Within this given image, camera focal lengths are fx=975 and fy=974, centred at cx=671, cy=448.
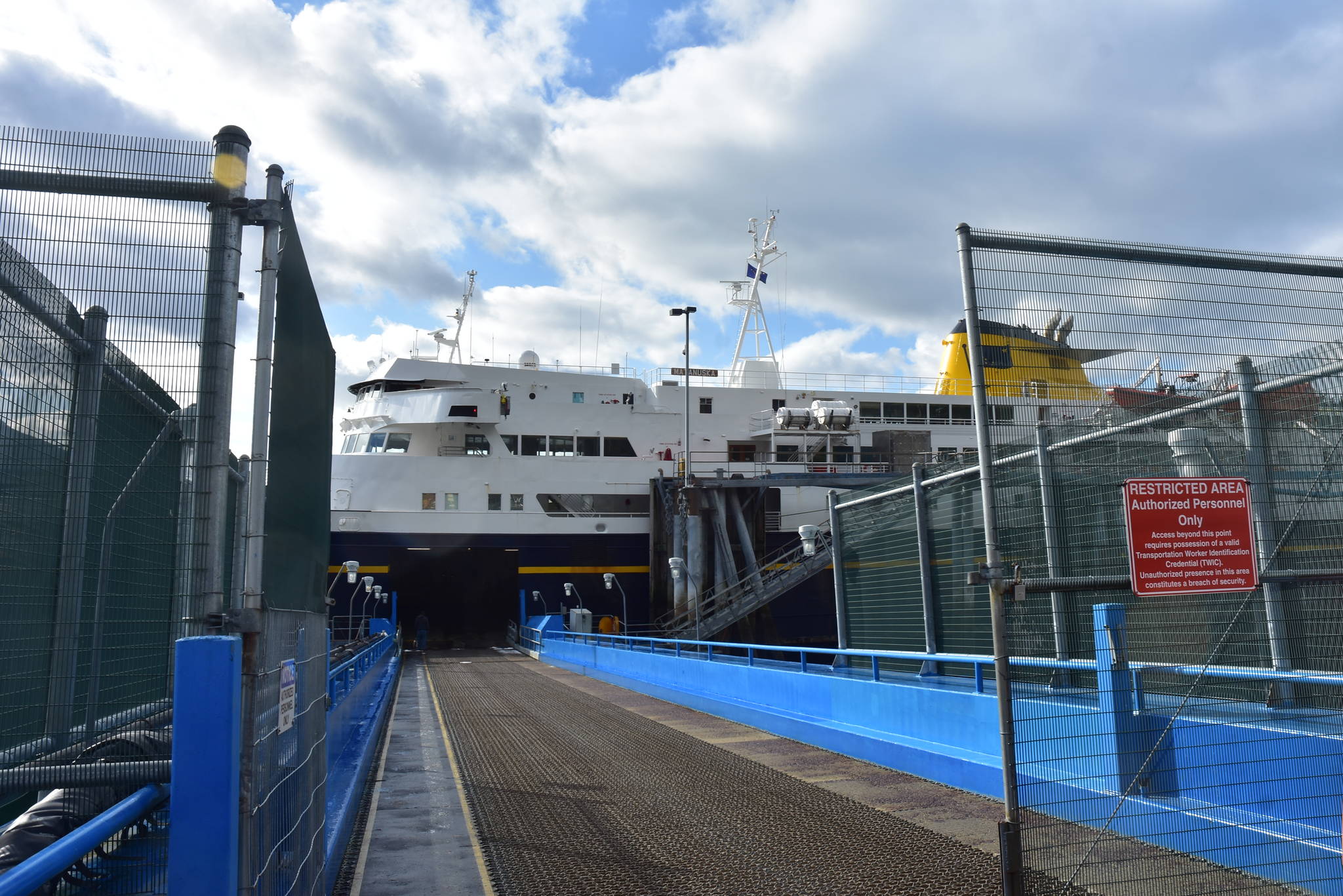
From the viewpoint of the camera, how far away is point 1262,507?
5227 mm

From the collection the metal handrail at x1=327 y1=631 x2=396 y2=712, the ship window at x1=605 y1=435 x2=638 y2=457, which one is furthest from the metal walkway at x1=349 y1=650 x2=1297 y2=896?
the ship window at x1=605 y1=435 x2=638 y2=457

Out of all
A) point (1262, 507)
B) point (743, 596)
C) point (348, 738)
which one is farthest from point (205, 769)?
point (743, 596)

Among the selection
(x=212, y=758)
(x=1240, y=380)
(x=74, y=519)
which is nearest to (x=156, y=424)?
(x=74, y=519)

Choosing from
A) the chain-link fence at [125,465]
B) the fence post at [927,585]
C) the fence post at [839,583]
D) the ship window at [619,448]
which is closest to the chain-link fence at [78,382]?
the chain-link fence at [125,465]

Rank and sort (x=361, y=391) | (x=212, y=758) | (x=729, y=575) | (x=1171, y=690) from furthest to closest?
1. (x=361, y=391)
2. (x=729, y=575)
3. (x=1171, y=690)
4. (x=212, y=758)

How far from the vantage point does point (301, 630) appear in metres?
4.61

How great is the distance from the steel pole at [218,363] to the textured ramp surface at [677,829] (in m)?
3.06

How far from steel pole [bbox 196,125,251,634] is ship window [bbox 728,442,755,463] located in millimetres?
31235

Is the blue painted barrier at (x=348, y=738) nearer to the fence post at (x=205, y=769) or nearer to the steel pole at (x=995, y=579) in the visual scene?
the fence post at (x=205, y=769)

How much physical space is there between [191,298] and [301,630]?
1.69 metres

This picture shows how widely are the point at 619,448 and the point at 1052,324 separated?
96.3 feet

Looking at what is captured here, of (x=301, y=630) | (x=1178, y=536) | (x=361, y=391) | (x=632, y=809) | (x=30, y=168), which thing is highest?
(x=361, y=391)

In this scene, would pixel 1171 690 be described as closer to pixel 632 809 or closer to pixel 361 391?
pixel 632 809

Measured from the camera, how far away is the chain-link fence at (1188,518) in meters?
4.97
